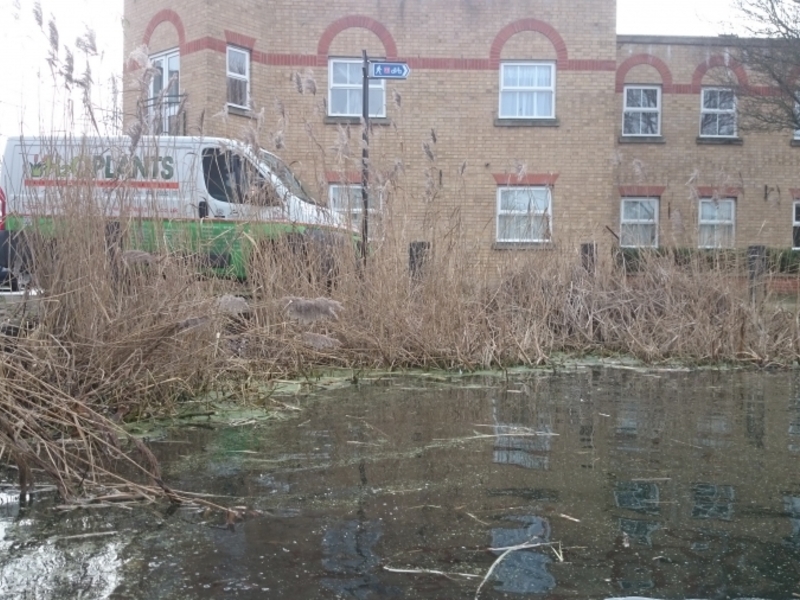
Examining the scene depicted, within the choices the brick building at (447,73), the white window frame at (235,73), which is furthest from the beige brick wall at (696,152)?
the white window frame at (235,73)

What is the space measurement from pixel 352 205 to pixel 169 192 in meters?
1.93

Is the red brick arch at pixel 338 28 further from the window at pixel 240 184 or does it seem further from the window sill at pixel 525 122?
the window at pixel 240 184

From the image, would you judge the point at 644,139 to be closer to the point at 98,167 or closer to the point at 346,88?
the point at 346,88

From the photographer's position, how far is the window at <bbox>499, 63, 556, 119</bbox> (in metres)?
17.9

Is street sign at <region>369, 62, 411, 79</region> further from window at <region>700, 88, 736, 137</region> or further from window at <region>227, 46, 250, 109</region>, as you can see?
window at <region>700, 88, 736, 137</region>

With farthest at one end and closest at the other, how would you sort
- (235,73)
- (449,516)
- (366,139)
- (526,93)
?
→ (526,93)
(235,73)
(366,139)
(449,516)

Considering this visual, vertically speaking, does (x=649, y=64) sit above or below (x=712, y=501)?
above

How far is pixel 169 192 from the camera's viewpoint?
5027 millimetres

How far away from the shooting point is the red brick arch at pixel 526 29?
701 inches

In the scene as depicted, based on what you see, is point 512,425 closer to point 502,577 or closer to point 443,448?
point 443,448

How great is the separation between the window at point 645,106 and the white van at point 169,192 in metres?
15.7

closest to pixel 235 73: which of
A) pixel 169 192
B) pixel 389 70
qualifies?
pixel 389 70

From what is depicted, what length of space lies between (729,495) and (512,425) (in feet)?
4.73

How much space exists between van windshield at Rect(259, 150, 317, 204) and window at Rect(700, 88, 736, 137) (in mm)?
16246
